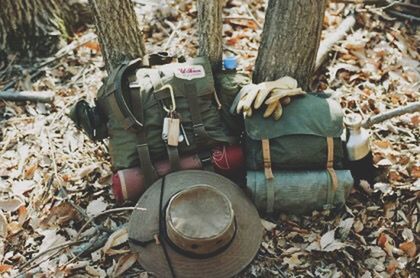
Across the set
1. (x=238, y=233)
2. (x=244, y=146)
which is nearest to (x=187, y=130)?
(x=244, y=146)

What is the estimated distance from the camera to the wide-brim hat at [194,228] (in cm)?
286

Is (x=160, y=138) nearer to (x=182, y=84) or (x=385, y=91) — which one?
(x=182, y=84)

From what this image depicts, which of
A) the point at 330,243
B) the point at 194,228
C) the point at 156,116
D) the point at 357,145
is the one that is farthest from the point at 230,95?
the point at 330,243

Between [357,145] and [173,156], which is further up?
[173,156]

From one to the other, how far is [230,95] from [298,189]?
0.81m

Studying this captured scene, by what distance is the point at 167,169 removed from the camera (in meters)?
3.33

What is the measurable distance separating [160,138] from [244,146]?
1.97 ft

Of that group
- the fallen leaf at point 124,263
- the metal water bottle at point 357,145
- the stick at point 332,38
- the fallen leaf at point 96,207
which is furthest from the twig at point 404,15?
the fallen leaf at point 124,263

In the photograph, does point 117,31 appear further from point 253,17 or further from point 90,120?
point 253,17

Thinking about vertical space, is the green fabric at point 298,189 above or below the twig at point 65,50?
below

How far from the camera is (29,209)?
3.53 meters

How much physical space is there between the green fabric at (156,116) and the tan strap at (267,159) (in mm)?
281

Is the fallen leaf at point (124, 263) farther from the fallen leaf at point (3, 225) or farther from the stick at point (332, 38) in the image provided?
the stick at point (332, 38)

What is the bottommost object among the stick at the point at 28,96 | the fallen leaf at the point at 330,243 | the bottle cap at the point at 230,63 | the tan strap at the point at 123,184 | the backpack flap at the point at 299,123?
the fallen leaf at the point at 330,243
